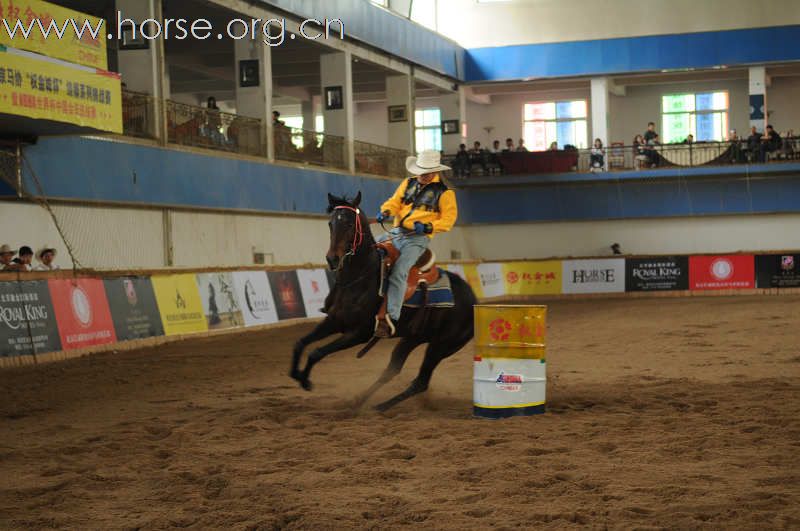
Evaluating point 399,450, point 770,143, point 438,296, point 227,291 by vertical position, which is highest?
point 770,143

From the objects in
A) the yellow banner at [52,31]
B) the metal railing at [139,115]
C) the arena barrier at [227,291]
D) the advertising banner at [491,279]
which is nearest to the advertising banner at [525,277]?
the arena barrier at [227,291]

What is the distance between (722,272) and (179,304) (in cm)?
2012

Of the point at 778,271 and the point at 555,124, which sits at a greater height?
the point at 555,124

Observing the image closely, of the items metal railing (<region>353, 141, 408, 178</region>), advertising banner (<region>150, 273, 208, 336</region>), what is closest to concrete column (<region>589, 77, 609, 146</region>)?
metal railing (<region>353, 141, 408, 178</region>)

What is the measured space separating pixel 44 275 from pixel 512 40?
3190 cm

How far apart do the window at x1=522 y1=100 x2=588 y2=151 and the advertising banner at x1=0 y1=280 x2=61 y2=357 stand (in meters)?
36.1

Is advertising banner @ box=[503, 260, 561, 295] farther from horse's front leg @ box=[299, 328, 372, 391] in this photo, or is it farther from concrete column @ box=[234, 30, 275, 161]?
horse's front leg @ box=[299, 328, 372, 391]

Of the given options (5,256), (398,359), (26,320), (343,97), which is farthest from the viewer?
(343,97)

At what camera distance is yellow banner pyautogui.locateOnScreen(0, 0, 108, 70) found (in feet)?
51.8

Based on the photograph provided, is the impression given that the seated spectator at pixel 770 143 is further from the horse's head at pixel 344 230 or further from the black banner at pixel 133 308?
the horse's head at pixel 344 230

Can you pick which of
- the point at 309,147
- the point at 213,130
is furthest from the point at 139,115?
the point at 309,147

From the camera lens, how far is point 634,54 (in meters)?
43.4

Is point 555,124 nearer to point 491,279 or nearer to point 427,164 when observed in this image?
point 491,279

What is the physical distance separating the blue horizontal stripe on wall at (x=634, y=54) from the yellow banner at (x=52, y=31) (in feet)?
93.6
